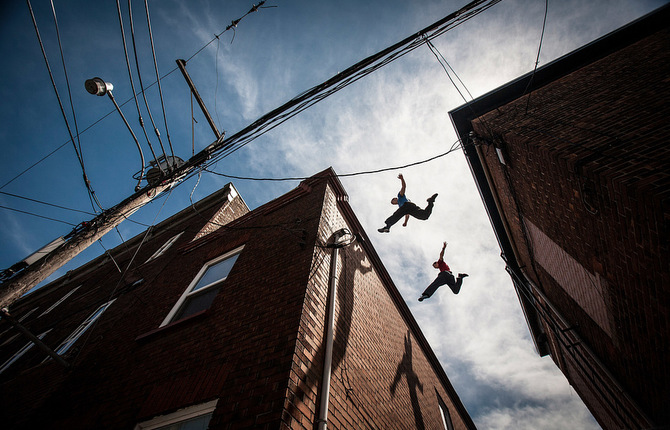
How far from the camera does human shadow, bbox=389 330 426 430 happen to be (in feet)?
19.3

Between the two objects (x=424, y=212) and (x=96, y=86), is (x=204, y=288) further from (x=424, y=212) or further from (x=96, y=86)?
(x=424, y=212)

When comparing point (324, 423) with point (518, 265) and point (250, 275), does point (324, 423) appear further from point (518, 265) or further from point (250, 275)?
point (518, 265)

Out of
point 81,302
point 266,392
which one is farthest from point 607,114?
point 81,302

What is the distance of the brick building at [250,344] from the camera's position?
3.09 metres

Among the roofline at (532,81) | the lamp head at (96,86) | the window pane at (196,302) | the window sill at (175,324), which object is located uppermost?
the roofline at (532,81)

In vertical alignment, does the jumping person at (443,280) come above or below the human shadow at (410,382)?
above

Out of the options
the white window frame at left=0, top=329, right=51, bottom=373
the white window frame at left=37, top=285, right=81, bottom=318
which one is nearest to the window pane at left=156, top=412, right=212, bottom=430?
the white window frame at left=0, top=329, right=51, bottom=373

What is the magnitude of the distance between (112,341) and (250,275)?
11.2 ft

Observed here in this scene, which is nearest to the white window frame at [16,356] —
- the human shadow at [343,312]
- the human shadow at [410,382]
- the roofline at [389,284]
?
the human shadow at [343,312]

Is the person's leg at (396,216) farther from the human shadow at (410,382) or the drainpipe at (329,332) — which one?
the human shadow at (410,382)

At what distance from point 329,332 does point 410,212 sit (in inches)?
213

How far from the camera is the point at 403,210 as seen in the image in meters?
8.30

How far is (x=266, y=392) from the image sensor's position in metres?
2.72

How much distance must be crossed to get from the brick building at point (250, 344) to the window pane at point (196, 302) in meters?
0.03
